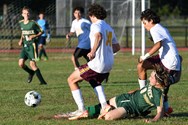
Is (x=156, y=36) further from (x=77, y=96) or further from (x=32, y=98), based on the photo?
(x=32, y=98)

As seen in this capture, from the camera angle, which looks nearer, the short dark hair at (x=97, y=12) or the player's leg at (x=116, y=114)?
the player's leg at (x=116, y=114)

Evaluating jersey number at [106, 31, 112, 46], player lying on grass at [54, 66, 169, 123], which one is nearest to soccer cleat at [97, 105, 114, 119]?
player lying on grass at [54, 66, 169, 123]

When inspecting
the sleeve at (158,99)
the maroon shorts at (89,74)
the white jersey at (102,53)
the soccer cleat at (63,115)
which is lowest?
the soccer cleat at (63,115)

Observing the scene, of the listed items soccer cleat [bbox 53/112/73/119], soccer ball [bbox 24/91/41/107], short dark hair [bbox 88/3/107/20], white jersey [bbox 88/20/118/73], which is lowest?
soccer cleat [bbox 53/112/73/119]

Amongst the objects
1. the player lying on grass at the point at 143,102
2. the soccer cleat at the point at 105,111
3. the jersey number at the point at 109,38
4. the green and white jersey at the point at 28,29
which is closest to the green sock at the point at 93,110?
the player lying on grass at the point at 143,102

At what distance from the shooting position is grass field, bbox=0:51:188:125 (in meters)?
9.75

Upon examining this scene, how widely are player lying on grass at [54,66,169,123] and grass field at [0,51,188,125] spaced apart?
0.48 ft

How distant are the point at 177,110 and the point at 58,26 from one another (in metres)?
22.6

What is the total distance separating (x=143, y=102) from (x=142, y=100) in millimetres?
36

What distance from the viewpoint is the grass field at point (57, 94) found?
9.75m

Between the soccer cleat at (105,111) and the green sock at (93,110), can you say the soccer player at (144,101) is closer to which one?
the soccer cleat at (105,111)

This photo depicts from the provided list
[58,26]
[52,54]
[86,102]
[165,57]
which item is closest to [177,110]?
[165,57]

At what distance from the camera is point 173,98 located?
42.8ft

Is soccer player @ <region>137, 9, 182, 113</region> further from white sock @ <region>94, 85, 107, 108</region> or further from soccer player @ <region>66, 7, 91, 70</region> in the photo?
soccer player @ <region>66, 7, 91, 70</region>
